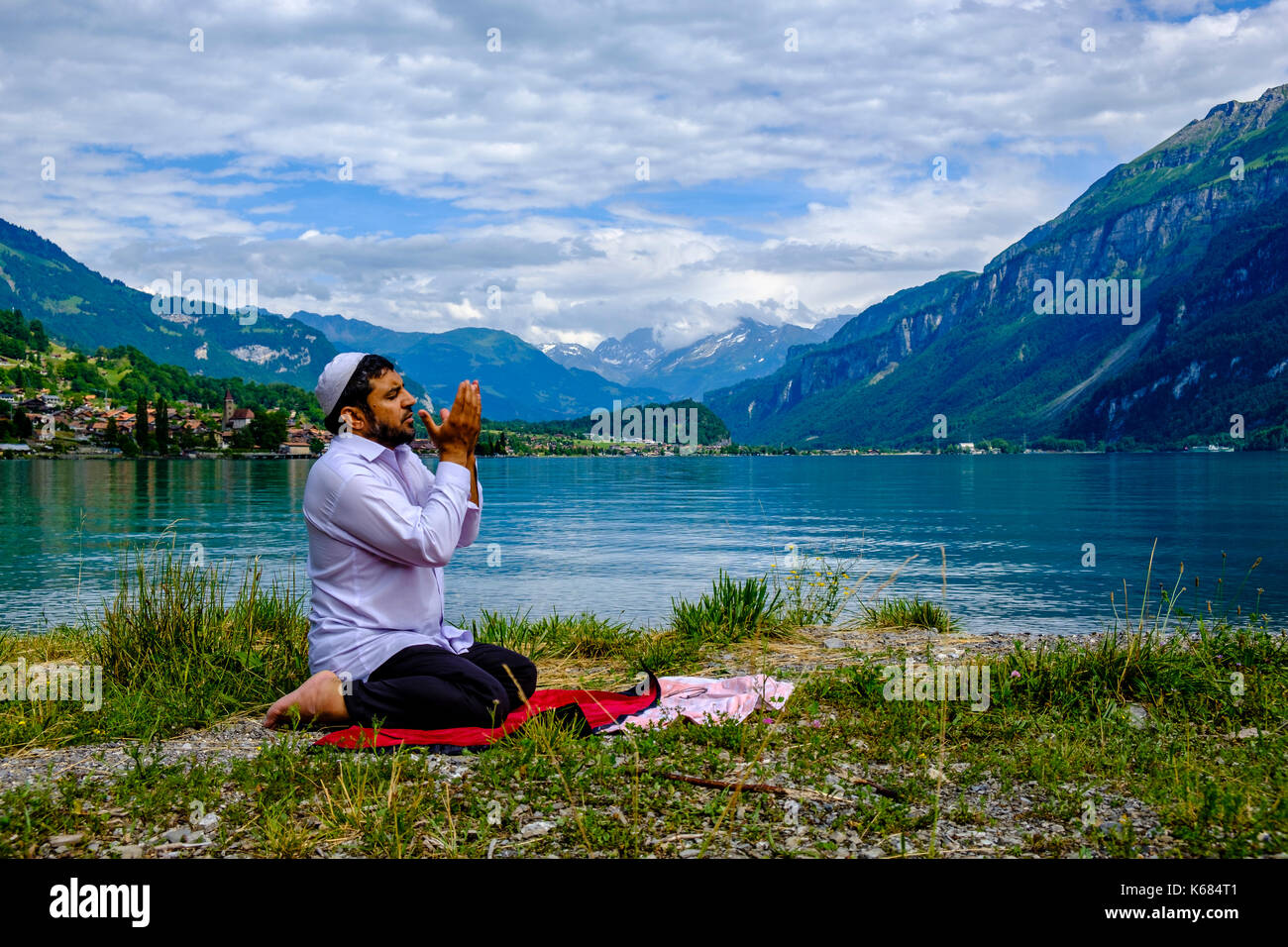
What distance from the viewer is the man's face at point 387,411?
598cm

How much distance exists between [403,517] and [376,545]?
0.94ft

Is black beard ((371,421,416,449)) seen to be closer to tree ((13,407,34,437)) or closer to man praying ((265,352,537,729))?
man praying ((265,352,537,729))

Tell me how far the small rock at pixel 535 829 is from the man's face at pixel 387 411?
272cm

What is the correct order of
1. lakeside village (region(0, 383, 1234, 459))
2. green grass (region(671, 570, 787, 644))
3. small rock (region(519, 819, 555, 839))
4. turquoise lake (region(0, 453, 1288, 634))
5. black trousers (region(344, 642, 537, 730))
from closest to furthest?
small rock (region(519, 819, 555, 839)) → black trousers (region(344, 642, 537, 730)) → green grass (region(671, 570, 787, 644)) → turquoise lake (region(0, 453, 1288, 634)) → lakeside village (region(0, 383, 1234, 459))

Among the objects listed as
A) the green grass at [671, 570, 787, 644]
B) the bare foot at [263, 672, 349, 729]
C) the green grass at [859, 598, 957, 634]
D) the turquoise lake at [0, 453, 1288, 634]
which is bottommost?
the turquoise lake at [0, 453, 1288, 634]

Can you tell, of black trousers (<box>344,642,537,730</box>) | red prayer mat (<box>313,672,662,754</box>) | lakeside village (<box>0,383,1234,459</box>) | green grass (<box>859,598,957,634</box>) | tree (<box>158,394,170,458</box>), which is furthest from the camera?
tree (<box>158,394,170,458</box>)

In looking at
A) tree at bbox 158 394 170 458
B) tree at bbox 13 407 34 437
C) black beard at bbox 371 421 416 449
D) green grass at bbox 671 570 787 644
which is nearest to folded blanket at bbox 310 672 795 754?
black beard at bbox 371 421 416 449

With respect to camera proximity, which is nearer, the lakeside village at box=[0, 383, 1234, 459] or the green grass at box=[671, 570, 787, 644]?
the green grass at box=[671, 570, 787, 644]

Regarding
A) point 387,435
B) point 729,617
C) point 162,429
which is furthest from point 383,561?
point 162,429

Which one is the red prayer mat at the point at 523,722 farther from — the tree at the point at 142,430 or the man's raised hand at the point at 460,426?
the tree at the point at 142,430

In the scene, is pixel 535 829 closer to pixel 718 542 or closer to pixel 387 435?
pixel 387 435

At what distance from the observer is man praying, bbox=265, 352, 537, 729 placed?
5.57 m
